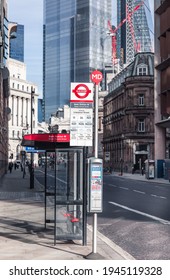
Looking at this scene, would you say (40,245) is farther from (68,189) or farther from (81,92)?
(81,92)

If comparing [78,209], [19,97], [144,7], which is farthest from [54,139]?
[144,7]

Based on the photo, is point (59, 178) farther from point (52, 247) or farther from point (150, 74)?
point (150, 74)

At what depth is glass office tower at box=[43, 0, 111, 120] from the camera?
469 ft

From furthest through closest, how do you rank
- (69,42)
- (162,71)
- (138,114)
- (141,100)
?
(69,42)
(141,100)
(138,114)
(162,71)

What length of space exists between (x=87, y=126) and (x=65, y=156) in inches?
100

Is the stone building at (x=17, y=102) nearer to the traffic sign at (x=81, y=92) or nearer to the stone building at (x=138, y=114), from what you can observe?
the stone building at (x=138, y=114)

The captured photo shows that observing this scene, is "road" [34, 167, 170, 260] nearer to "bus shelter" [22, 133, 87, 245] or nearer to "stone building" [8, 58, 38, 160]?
"bus shelter" [22, 133, 87, 245]

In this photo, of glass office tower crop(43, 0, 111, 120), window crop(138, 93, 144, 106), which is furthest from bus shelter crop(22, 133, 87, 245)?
glass office tower crop(43, 0, 111, 120)

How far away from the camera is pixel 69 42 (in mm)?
157000

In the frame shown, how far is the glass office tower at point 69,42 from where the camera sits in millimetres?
143000

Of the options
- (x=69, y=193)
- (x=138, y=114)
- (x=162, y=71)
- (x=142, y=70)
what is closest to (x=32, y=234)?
(x=69, y=193)

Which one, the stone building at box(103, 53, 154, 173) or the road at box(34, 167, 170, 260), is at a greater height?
the stone building at box(103, 53, 154, 173)

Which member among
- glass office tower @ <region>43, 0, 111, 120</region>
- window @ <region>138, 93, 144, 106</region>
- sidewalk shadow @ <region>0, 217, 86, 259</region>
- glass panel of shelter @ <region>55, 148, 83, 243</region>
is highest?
glass office tower @ <region>43, 0, 111, 120</region>

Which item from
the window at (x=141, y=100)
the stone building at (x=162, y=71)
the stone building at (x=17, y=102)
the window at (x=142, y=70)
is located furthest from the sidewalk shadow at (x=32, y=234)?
the stone building at (x=17, y=102)
